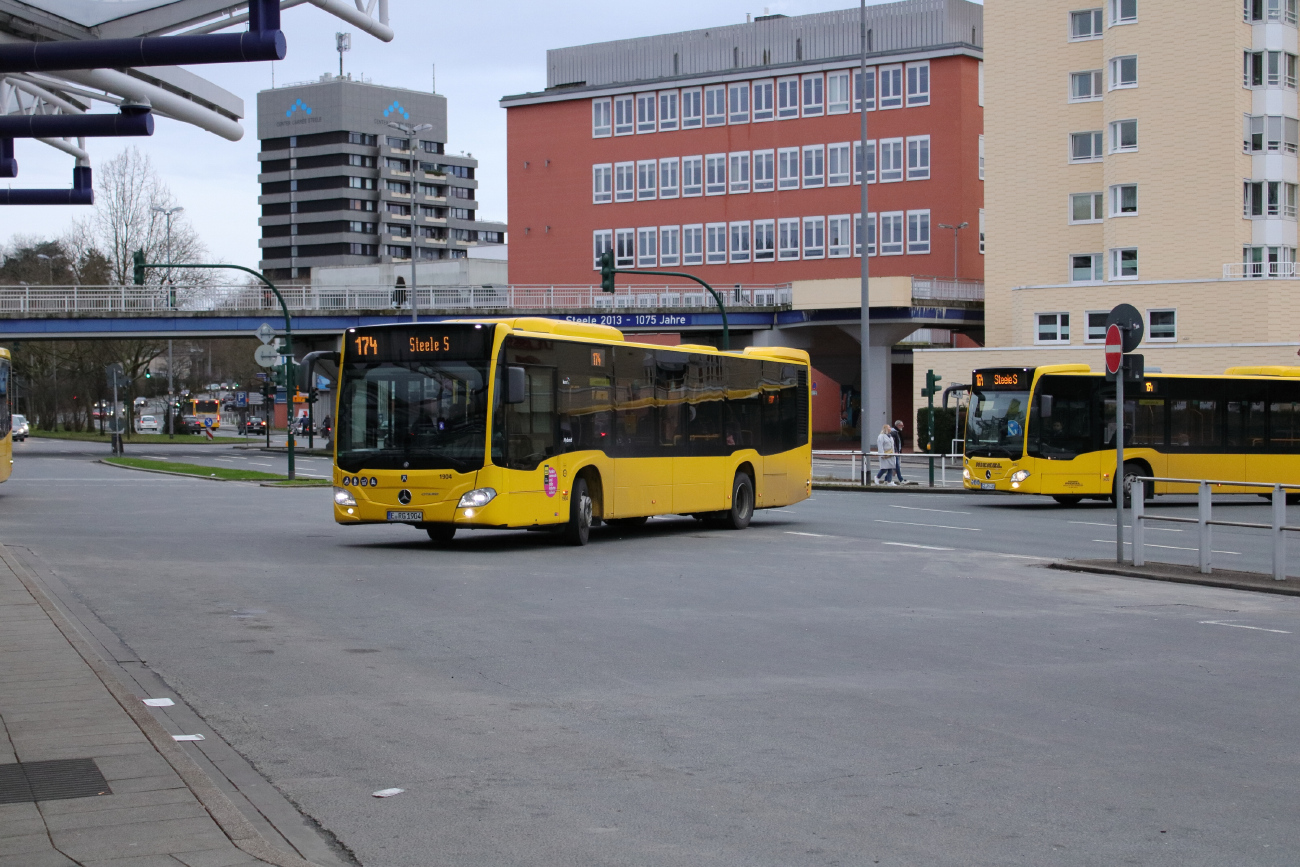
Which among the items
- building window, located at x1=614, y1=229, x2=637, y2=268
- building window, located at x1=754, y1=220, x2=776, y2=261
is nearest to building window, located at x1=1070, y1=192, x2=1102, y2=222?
building window, located at x1=754, y1=220, x2=776, y2=261

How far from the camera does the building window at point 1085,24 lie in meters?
60.2

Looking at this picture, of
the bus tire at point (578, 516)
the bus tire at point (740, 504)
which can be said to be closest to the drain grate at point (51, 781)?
the bus tire at point (578, 516)

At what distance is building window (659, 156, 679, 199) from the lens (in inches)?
3191

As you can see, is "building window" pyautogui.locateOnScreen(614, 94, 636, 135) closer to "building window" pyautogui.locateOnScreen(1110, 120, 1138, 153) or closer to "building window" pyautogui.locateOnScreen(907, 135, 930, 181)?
"building window" pyautogui.locateOnScreen(907, 135, 930, 181)

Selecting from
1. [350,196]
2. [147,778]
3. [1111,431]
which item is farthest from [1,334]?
[350,196]

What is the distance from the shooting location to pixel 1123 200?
57.8 metres

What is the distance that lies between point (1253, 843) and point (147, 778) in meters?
4.54

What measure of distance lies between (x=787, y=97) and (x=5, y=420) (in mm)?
52764

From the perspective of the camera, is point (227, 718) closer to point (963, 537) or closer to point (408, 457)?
point (408, 457)

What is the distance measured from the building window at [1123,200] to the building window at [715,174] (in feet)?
85.3

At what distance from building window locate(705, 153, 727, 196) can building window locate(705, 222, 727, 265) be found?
1726 millimetres

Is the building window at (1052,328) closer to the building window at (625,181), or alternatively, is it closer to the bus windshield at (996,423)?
the bus windshield at (996,423)

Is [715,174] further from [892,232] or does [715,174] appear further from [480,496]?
[480,496]

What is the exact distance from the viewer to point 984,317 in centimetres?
6519
